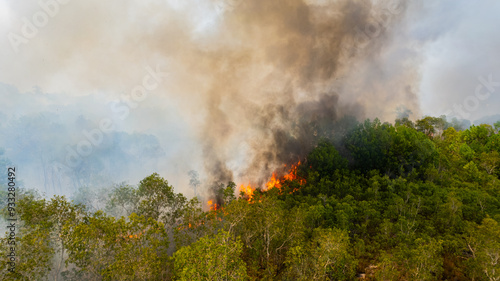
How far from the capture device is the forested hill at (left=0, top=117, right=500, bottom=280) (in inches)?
1144

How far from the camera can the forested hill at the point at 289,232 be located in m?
29.1

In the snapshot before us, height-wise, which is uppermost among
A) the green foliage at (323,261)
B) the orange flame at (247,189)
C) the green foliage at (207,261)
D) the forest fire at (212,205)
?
the orange flame at (247,189)

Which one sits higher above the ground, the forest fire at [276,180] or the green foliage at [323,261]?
the forest fire at [276,180]

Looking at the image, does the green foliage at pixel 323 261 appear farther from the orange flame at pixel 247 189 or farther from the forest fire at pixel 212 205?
the orange flame at pixel 247 189

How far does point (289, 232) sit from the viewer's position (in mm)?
43781

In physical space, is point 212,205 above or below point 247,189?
below

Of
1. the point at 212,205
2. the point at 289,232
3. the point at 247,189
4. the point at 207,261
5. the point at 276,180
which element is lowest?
the point at 207,261

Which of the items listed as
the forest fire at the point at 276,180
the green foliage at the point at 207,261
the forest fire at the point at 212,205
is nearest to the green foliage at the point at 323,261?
the green foliage at the point at 207,261

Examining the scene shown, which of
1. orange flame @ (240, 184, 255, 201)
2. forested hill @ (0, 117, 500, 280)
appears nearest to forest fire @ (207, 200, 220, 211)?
forested hill @ (0, 117, 500, 280)

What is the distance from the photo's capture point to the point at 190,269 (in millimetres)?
25469

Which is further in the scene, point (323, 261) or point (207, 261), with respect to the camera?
point (323, 261)

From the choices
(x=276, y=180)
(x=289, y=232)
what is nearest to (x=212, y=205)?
(x=276, y=180)

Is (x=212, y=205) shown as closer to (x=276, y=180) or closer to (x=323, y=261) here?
(x=276, y=180)

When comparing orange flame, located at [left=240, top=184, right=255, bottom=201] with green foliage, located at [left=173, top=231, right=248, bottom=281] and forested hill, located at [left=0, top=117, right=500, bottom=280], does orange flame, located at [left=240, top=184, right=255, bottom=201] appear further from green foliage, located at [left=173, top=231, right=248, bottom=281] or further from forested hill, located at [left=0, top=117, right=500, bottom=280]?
green foliage, located at [left=173, top=231, right=248, bottom=281]
